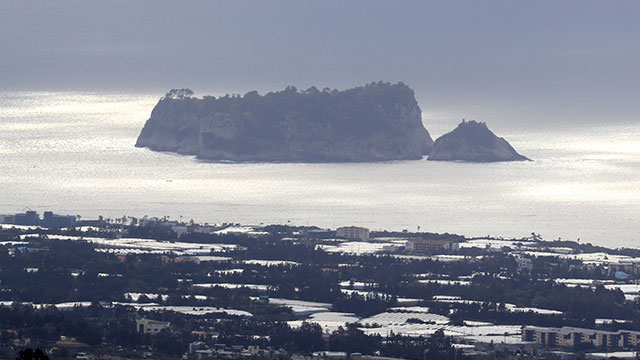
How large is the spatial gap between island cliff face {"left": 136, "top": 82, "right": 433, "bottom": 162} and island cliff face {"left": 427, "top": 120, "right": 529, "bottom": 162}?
1.95 metres

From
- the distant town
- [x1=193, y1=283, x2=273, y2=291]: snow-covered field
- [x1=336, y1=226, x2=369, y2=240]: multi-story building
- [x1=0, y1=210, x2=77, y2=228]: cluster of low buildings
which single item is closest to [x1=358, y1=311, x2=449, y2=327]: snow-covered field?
the distant town

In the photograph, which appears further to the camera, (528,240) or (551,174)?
(551,174)

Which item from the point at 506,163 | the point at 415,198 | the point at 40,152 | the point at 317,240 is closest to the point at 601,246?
the point at 317,240

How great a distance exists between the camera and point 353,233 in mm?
99938

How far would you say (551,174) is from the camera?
13250 centimetres

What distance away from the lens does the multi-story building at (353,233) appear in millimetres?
99562

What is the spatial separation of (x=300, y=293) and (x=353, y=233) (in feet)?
59.1

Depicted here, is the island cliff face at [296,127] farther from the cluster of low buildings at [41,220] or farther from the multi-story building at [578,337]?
the multi-story building at [578,337]

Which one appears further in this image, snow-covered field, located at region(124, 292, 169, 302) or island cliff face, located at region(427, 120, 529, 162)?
island cliff face, located at region(427, 120, 529, 162)

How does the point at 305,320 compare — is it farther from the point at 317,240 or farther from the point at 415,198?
the point at 415,198

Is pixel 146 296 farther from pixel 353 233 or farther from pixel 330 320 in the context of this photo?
pixel 353 233

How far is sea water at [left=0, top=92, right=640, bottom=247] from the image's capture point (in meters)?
109

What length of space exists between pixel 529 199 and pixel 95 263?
35.8 metres

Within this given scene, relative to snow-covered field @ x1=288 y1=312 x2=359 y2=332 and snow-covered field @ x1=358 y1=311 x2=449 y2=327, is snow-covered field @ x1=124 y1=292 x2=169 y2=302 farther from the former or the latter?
snow-covered field @ x1=358 y1=311 x2=449 y2=327
